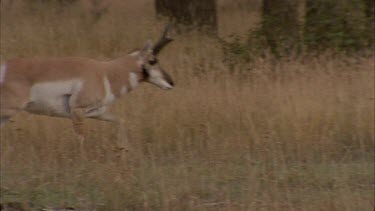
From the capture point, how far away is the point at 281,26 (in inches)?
540

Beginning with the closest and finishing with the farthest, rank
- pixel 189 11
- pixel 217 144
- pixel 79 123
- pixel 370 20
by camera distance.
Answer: pixel 79 123 → pixel 217 144 → pixel 370 20 → pixel 189 11

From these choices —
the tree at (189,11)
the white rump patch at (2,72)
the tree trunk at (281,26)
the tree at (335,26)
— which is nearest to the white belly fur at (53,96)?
the white rump patch at (2,72)

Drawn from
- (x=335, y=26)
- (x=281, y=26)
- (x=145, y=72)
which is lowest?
(x=145, y=72)

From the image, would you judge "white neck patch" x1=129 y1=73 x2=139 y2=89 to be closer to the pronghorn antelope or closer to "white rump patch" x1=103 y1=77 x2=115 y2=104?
the pronghorn antelope

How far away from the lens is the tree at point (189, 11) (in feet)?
52.2

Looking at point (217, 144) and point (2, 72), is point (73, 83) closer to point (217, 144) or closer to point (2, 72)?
point (2, 72)

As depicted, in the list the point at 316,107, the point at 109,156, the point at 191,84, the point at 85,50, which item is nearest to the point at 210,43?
the point at 85,50

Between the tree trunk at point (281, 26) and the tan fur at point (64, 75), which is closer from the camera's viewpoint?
the tan fur at point (64, 75)

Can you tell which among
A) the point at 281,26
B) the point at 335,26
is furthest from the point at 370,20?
the point at 281,26

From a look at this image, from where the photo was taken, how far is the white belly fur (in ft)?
28.1

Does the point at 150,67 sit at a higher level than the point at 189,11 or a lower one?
lower

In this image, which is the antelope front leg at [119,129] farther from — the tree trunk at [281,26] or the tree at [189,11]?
the tree at [189,11]

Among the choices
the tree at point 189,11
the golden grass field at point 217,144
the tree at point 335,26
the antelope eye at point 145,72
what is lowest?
the golden grass field at point 217,144

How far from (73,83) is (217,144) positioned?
1617 millimetres
